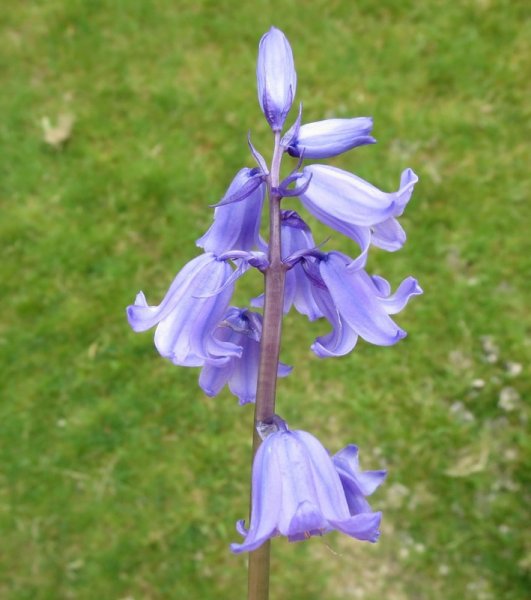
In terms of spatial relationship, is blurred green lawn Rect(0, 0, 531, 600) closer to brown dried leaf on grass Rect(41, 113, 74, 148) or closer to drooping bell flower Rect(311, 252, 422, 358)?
brown dried leaf on grass Rect(41, 113, 74, 148)

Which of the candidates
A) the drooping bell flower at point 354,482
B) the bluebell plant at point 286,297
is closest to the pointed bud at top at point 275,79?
the bluebell plant at point 286,297

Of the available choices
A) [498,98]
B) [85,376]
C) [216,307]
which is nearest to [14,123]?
[85,376]

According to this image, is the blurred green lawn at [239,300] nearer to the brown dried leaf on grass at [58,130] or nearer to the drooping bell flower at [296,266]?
the brown dried leaf on grass at [58,130]

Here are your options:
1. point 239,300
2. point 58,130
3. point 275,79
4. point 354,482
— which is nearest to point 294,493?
point 354,482

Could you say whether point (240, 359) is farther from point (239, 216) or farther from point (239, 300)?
point (239, 300)

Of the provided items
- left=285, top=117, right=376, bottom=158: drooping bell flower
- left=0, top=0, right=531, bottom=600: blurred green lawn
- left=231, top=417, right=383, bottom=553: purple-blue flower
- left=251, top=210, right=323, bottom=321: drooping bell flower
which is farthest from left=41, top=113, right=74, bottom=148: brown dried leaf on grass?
left=231, top=417, right=383, bottom=553: purple-blue flower

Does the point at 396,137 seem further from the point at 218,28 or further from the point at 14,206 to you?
the point at 14,206
